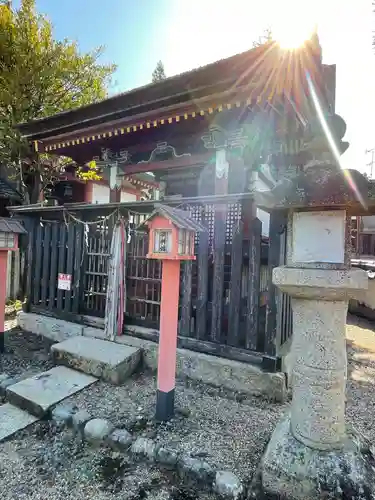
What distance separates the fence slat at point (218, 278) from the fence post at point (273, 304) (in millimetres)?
682

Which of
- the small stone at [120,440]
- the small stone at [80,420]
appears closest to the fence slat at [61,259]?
the small stone at [80,420]

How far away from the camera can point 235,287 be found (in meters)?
3.79

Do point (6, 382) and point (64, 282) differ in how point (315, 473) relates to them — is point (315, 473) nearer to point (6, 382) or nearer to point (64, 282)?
point (6, 382)

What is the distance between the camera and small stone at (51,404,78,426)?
299 cm

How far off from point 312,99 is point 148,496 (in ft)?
15.8

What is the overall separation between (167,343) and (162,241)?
1.10 m

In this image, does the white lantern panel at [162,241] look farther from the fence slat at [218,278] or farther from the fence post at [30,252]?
the fence post at [30,252]

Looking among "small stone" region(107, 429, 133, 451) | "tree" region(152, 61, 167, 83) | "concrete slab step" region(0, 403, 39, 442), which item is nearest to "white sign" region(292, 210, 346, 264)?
"small stone" region(107, 429, 133, 451)

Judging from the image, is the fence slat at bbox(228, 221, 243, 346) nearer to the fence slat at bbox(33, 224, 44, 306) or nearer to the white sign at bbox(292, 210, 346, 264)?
the white sign at bbox(292, 210, 346, 264)

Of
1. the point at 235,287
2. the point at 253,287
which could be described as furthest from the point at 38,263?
the point at 253,287

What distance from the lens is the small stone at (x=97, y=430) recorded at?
2.68 metres

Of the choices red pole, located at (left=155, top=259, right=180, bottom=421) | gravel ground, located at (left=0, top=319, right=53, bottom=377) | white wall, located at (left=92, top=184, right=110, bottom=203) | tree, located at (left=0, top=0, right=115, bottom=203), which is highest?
tree, located at (left=0, top=0, right=115, bottom=203)

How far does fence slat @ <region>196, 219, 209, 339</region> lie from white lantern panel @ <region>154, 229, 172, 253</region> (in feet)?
3.83

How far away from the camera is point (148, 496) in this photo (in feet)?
6.99
